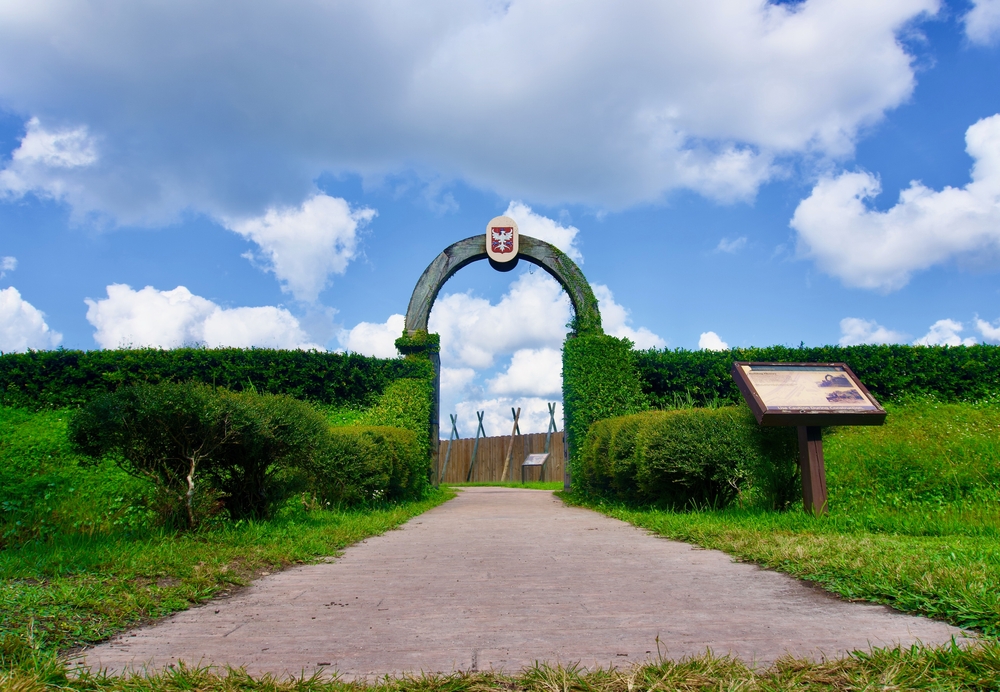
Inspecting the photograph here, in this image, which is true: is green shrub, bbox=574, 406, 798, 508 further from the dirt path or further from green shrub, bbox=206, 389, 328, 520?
green shrub, bbox=206, 389, 328, 520

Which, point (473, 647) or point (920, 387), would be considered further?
point (920, 387)

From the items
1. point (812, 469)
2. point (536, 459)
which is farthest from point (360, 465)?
point (536, 459)

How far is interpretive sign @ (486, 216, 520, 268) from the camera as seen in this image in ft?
45.4

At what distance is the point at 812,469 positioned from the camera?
6504mm

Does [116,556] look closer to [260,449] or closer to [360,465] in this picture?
[260,449]

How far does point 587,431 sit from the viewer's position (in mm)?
12000

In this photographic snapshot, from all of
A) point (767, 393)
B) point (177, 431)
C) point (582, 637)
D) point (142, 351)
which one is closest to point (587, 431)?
point (767, 393)

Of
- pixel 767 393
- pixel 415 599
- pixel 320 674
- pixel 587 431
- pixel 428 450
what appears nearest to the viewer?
pixel 320 674

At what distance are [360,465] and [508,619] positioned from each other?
5.65 metres

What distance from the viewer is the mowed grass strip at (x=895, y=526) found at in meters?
3.31

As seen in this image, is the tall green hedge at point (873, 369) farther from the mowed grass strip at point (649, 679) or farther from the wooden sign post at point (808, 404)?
the mowed grass strip at point (649, 679)

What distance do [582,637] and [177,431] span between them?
4.32 meters

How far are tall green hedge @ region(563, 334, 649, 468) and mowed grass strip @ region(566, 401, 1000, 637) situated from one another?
155cm

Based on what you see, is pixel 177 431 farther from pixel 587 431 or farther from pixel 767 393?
pixel 587 431
